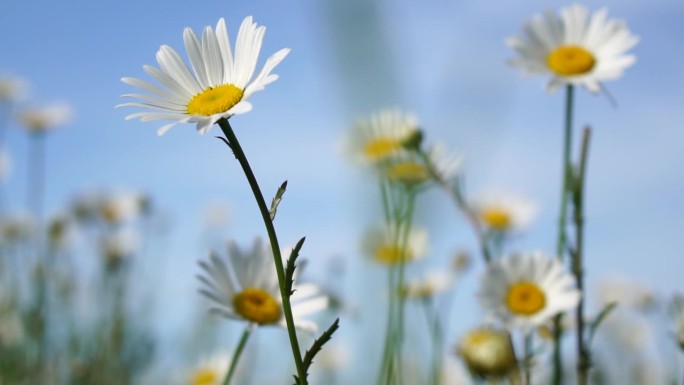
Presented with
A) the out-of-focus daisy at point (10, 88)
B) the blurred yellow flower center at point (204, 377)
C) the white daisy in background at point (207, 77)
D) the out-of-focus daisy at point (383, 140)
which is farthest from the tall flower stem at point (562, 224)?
the out-of-focus daisy at point (10, 88)

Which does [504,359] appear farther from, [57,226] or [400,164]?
[57,226]

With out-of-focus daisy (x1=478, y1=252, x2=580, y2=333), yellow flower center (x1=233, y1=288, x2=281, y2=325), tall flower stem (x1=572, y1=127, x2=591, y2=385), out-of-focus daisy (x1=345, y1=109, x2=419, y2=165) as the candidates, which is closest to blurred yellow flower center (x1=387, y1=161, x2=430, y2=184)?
out-of-focus daisy (x1=345, y1=109, x2=419, y2=165)

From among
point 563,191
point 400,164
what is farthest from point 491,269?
point 400,164

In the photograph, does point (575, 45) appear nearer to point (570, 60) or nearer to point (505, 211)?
point (570, 60)

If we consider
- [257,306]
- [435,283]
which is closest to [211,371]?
[435,283]

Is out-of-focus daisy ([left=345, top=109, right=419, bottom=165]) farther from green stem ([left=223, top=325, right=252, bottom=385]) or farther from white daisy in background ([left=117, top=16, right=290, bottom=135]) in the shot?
green stem ([left=223, top=325, right=252, bottom=385])
